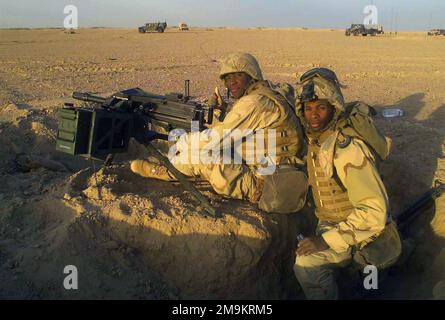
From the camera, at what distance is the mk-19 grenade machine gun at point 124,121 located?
12.8ft

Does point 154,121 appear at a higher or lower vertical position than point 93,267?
higher

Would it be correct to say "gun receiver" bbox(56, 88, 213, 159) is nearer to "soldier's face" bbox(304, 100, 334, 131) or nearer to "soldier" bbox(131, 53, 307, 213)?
"soldier" bbox(131, 53, 307, 213)

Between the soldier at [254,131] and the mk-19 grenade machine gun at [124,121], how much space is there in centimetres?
23

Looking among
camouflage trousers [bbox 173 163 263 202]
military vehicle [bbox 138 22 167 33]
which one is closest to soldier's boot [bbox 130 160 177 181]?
camouflage trousers [bbox 173 163 263 202]

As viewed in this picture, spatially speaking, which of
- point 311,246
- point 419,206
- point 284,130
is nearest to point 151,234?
point 311,246

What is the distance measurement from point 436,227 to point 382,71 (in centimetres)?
1155

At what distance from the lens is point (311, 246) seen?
11.6 ft

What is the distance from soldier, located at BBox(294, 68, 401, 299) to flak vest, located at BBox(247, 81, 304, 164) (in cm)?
65

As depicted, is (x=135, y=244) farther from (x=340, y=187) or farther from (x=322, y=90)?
(x=322, y=90)

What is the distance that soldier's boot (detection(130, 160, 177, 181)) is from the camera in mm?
4797

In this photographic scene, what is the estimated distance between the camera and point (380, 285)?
4.21 meters

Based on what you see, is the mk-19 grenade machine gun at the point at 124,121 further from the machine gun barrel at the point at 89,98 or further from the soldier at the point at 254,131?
the soldier at the point at 254,131
